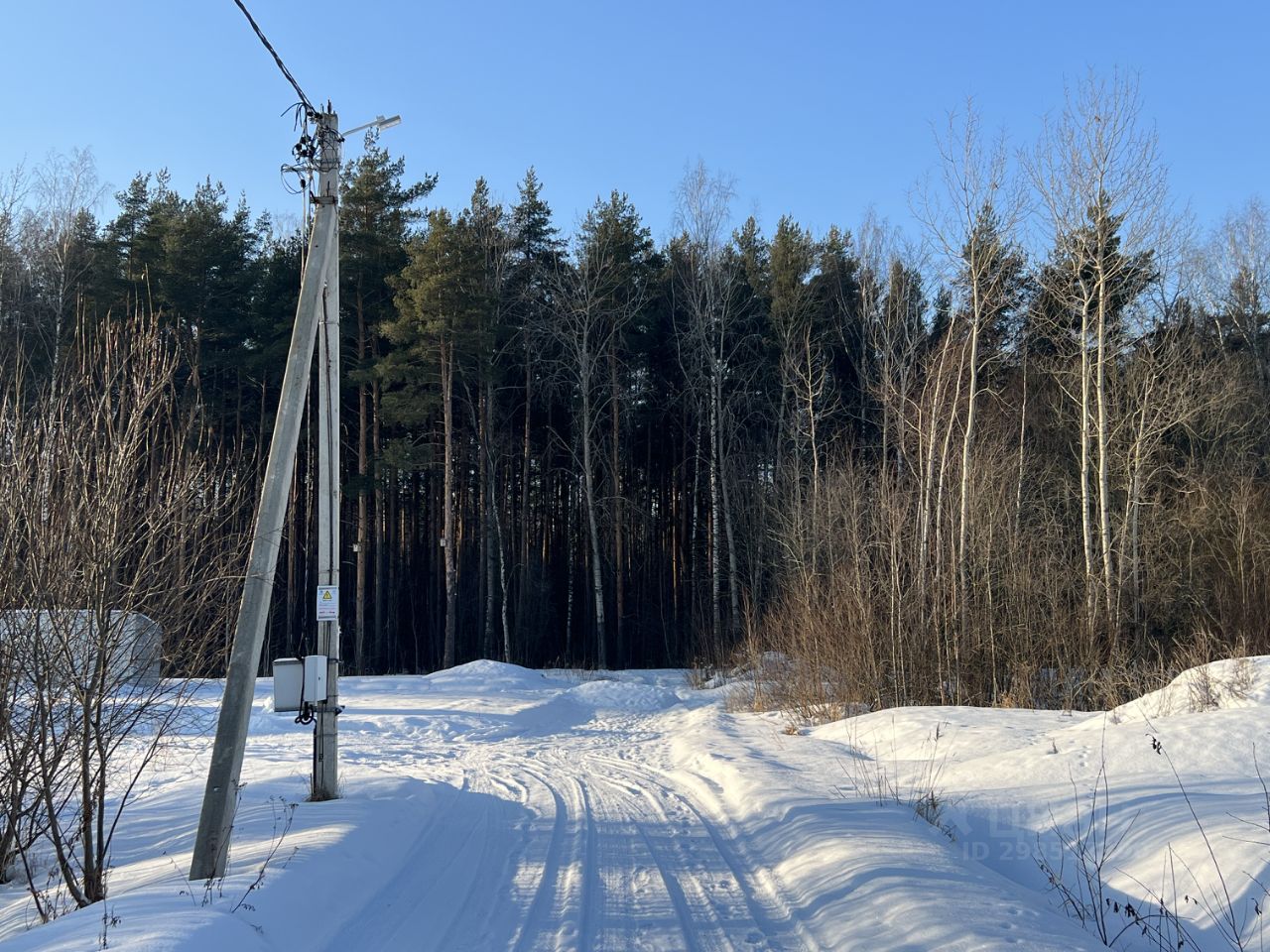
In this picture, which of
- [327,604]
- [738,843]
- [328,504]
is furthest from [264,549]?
[738,843]

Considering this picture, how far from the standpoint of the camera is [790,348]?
34312mm

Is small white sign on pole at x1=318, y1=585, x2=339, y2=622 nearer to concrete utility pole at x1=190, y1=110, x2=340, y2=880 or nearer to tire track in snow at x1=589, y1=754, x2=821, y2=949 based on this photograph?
concrete utility pole at x1=190, y1=110, x2=340, y2=880

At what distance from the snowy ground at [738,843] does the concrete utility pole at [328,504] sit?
650 millimetres

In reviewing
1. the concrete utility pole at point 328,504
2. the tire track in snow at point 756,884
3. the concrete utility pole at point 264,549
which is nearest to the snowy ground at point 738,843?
the tire track in snow at point 756,884

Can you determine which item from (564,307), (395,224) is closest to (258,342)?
(395,224)

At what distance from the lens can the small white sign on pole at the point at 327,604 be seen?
9.29 metres

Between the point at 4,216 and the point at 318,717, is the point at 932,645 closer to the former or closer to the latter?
the point at 318,717

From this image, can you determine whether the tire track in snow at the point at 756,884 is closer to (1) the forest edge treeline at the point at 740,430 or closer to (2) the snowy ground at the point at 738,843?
(2) the snowy ground at the point at 738,843

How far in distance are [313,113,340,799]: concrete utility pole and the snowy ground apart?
650 millimetres

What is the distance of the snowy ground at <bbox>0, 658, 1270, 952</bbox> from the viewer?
206 inches

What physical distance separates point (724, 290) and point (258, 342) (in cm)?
1770

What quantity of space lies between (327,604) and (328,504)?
3.92 ft

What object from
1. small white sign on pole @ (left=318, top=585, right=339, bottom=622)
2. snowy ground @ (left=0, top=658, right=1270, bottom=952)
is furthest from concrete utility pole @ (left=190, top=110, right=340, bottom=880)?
small white sign on pole @ (left=318, top=585, right=339, bottom=622)

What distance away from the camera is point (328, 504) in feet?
32.0
